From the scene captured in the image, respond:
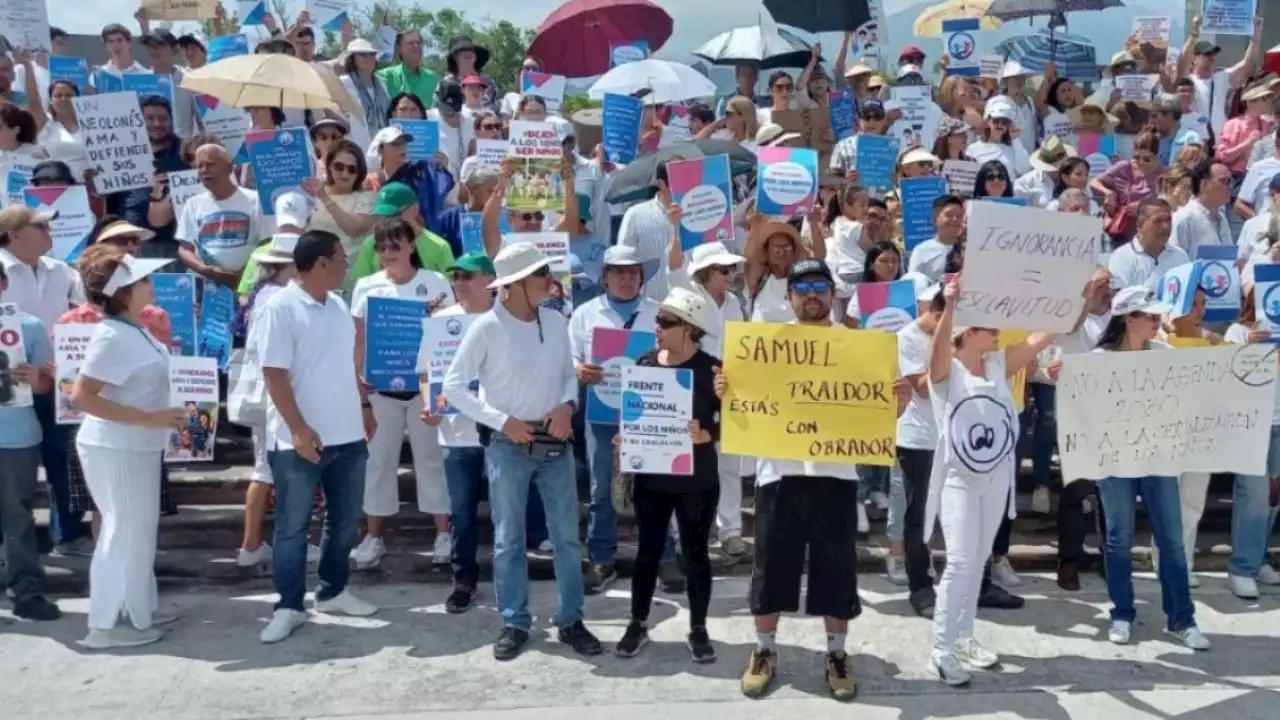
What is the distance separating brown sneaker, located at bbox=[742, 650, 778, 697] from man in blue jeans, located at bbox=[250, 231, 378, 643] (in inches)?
97.2

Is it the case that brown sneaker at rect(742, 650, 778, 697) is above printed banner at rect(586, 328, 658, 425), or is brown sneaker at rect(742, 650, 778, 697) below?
below

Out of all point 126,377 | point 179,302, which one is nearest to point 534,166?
point 179,302

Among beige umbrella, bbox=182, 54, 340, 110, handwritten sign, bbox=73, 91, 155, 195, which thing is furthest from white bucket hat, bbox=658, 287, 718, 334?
handwritten sign, bbox=73, 91, 155, 195

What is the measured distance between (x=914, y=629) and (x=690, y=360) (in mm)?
2127

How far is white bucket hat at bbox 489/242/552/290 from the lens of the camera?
237 inches

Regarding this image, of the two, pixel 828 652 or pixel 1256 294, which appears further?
pixel 1256 294

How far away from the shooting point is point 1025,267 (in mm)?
5648

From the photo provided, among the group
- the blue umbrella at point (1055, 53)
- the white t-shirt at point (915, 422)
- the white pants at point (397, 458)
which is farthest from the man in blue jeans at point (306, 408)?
the blue umbrella at point (1055, 53)

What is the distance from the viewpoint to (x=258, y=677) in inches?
237

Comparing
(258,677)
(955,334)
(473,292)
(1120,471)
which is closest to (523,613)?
(258,677)

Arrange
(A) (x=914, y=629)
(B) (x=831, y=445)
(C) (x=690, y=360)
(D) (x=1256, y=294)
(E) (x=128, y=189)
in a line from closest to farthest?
(B) (x=831, y=445)
(C) (x=690, y=360)
(A) (x=914, y=629)
(D) (x=1256, y=294)
(E) (x=128, y=189)

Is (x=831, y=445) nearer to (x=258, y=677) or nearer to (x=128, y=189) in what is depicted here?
(x=258, y=677)

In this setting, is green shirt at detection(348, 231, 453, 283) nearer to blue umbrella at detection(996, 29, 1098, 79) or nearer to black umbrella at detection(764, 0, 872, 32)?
black umbrella at detection(764, 0, 872, 32)

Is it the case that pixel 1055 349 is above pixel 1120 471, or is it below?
above
